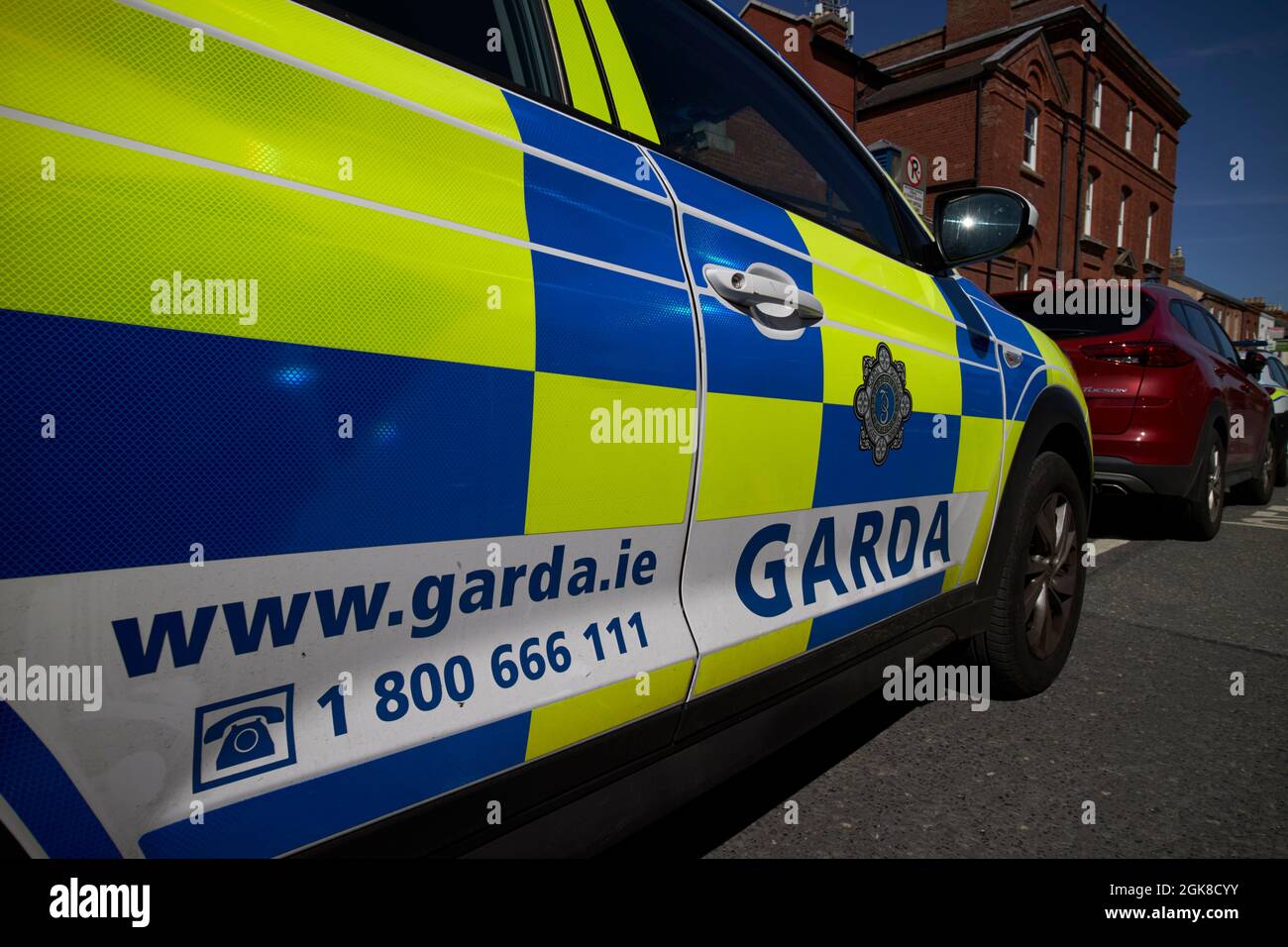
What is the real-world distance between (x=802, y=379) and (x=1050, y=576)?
64.6 inches

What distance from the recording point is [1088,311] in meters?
4.68

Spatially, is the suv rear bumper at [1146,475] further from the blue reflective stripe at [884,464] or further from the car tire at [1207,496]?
the blue reflective stripe at [884,464]

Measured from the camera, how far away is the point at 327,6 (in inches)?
33.6

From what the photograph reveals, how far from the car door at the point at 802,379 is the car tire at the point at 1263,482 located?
21.8 feet

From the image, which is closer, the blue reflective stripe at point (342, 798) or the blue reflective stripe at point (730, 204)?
the blue reflective stripe at point (342, 798)

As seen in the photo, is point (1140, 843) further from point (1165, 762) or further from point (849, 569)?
point (849, 569)

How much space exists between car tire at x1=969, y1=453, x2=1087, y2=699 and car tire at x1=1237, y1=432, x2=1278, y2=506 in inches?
223

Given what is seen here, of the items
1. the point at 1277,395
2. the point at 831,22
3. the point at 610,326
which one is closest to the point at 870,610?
the point at 610,326

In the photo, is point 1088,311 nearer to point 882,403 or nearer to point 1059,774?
point 1059,774

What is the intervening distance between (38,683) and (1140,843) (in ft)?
6.67

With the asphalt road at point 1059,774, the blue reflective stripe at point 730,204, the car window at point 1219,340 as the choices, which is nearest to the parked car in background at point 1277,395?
the car window at point 1219,340

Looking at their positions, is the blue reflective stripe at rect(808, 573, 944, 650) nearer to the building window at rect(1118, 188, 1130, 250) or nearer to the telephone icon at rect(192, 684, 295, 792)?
the telephone icon at rect(192, 684, 295, 792)

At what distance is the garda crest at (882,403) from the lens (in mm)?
1505

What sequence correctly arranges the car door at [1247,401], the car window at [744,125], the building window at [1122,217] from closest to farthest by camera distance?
the car window at [744,125] → the car door at [1247,401] → the building window at [1122,217]
